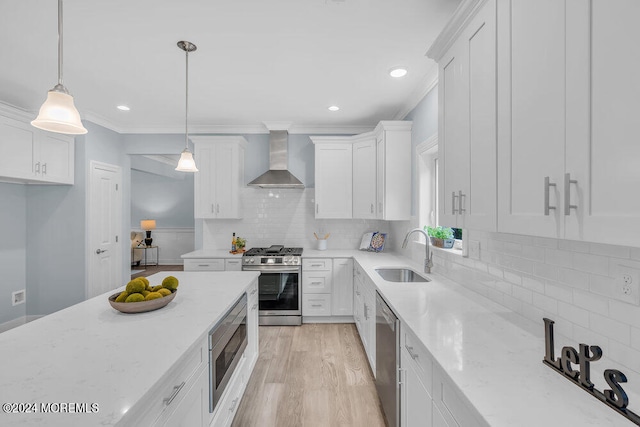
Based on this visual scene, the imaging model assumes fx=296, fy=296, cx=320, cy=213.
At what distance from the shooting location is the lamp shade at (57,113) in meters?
1.41

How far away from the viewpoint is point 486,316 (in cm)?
158

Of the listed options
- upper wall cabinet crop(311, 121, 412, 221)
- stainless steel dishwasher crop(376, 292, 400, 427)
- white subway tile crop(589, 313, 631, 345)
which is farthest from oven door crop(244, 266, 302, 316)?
white subway tile crop(589, 313, 631, 345)

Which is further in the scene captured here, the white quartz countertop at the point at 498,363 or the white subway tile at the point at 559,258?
the white subway tile at the point at 559,258

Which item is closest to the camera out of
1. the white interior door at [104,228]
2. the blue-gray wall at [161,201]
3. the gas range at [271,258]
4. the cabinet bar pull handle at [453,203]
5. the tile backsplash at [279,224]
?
the cabinet bar pull handle at [453,203]

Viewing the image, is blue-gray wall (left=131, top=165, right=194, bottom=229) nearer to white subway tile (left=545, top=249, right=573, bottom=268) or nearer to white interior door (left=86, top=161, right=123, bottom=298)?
white interior door (left=86, top=161, right=123, bottom=298)

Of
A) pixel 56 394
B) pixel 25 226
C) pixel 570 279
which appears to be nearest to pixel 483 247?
pixel 570 279

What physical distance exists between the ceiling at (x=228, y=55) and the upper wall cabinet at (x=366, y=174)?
1.21 ft

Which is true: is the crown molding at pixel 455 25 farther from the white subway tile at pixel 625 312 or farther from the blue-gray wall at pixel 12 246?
the blue-gray wall at pixel 12 246

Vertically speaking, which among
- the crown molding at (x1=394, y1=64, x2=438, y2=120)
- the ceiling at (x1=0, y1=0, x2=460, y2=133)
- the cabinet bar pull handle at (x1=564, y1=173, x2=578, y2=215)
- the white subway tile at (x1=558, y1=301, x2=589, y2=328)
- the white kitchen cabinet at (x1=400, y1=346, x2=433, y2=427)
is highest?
the ceiling at (x1=0, y1=0, x2=460, y2=133)

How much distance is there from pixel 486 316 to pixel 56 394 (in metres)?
1.81

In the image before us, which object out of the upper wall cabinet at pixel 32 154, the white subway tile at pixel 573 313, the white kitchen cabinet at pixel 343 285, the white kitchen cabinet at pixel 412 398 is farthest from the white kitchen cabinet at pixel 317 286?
the upper wall cabinet at pixel 32 154

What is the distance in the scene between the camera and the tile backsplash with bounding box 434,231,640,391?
99 cm

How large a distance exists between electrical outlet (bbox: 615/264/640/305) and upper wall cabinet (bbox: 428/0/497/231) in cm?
41

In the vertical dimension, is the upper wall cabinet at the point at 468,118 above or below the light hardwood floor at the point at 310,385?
above
